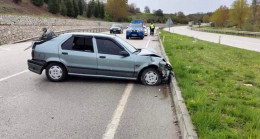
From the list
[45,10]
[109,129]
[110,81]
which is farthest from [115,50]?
[45,10]

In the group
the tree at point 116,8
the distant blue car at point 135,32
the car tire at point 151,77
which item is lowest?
the car tire at point 151,77

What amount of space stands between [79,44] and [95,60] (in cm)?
75

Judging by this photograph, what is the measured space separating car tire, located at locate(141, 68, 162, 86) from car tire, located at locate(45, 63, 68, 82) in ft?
8.00

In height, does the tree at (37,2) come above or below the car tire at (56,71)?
above

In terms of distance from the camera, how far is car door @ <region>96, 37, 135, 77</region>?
23.5 feet

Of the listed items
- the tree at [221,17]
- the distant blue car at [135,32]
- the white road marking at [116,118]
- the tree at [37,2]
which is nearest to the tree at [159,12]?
the tree at [221,17]

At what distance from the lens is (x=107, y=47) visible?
287 inches

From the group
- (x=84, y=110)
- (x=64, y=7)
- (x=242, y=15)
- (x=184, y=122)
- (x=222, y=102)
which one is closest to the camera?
(x=184, y=122)

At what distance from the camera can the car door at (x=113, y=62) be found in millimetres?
7152

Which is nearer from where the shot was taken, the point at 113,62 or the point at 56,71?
the point at 113,62

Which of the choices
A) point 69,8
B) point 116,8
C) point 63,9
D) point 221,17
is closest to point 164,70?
point 63,9

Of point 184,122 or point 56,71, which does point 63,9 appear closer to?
point 56,71

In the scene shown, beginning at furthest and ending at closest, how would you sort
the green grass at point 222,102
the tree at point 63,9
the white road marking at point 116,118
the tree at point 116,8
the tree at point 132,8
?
the tree at point 132,8, the tree at point 116,8, the tree at point 63,9, the white road marking at point 116,118, the green grass at point 222,102

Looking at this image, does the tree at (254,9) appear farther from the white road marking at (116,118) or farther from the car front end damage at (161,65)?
the white road marking at (116,118)
